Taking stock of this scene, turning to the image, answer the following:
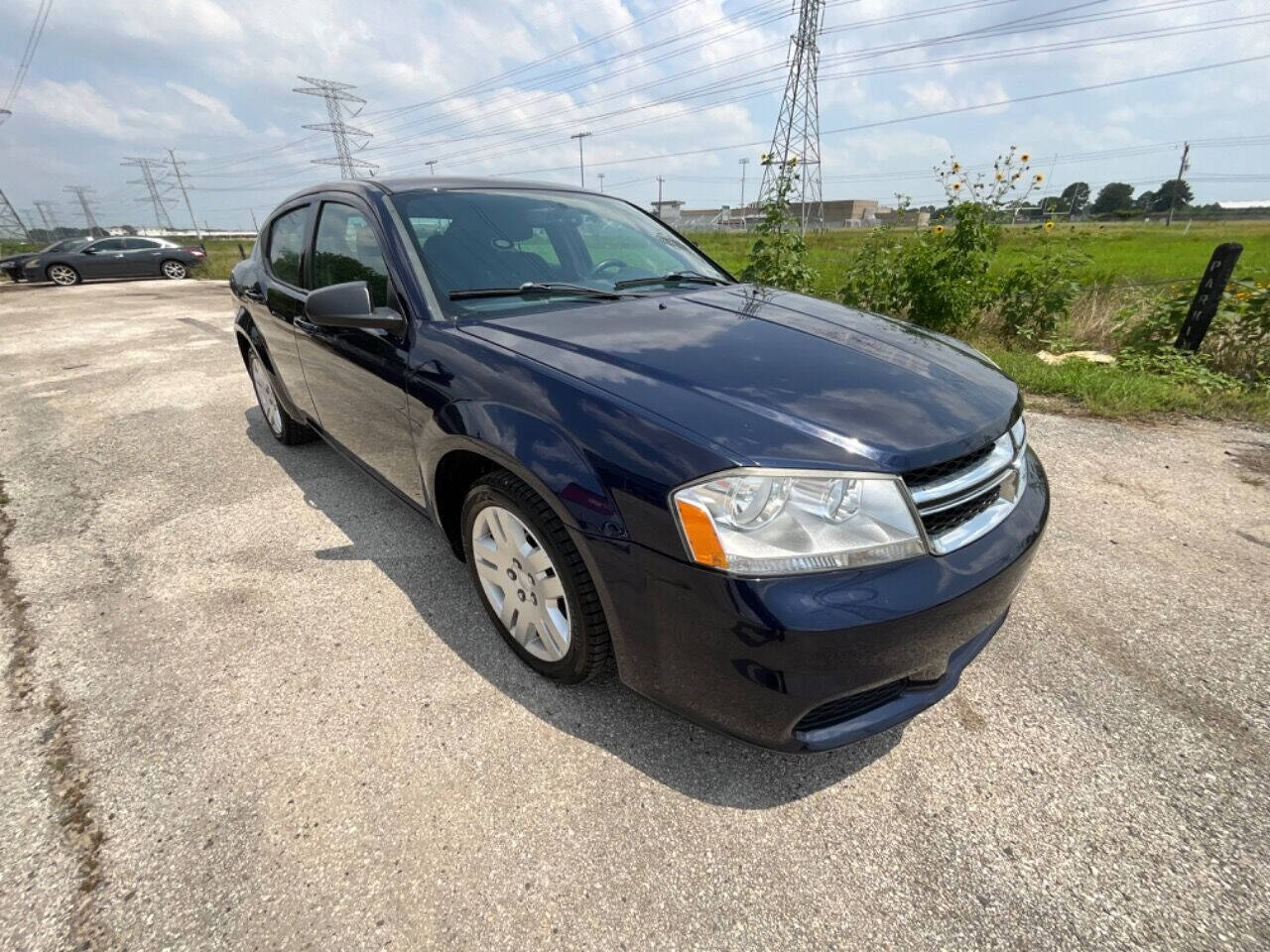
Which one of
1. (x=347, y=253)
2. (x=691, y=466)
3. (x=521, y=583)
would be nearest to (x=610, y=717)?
(x=521, y=583)

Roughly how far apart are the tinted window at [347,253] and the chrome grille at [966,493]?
193 cm

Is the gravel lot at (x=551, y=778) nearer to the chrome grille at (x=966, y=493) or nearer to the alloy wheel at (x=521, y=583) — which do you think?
the alloy wheel at (x=521, y=583)

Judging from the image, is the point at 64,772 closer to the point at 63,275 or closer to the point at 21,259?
the point at 63,275

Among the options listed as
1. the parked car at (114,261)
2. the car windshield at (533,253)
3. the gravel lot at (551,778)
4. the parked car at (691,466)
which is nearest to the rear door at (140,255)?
the parked car at (114,261)

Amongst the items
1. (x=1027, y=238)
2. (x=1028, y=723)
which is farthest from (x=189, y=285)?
(x=1028, y=723)

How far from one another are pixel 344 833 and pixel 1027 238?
271 inches

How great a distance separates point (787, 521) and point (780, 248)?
5.12 meters

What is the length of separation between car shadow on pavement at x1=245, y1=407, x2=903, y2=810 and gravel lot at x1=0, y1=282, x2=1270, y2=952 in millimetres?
11

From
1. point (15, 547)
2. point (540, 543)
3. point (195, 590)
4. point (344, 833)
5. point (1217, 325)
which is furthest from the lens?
point (1217, 325)

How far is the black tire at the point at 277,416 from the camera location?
3.81 metres

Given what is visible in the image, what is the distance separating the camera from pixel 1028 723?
1.81 m

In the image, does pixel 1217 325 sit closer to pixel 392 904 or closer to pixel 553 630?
pixel 553 630

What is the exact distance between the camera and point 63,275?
53.3 feet

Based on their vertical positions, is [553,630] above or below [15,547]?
above
